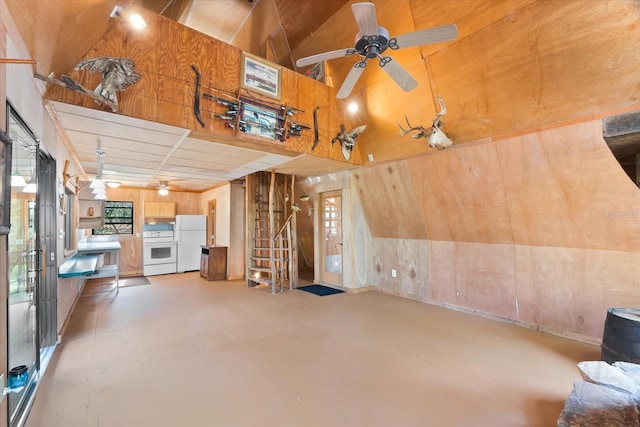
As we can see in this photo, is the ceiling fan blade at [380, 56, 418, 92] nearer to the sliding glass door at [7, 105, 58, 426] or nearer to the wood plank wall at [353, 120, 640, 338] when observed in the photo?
the wood plank wall at [353, 120, 640, 338]

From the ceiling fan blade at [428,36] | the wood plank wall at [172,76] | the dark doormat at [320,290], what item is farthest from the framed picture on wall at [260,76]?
the dark doormat at [320,290]

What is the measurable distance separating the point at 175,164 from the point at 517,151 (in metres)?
5.35

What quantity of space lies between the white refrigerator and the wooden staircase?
8.49 ft

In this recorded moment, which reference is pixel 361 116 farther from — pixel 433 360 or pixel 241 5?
pixel 433 360

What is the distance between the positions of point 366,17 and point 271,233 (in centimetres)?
464

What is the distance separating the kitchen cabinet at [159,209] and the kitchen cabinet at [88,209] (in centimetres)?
181

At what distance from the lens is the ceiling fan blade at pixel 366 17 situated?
6.67 ft

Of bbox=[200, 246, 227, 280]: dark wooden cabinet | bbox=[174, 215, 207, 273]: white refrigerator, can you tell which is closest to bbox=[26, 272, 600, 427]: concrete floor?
bbox=[200, 246, 227, 280]: dark wooden cabinet

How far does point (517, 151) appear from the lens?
11.5 ft

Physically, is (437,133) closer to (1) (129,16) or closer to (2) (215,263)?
(1) (129,16)

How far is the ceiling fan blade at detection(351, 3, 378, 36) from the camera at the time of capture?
2033 mm

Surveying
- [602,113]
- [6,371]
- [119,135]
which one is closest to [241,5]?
[119,135]

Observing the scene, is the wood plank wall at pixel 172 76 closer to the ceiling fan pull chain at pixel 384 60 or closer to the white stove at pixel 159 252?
the ceiling fan pull chain at pixel 384 60

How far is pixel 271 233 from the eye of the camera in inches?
242
